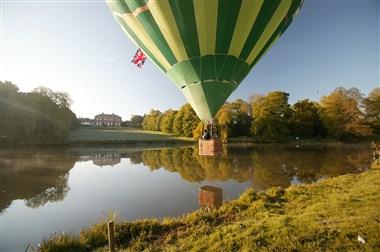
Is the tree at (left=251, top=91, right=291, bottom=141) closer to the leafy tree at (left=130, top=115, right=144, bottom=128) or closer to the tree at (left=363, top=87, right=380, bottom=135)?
the tree at (left=363, top=87, right=380, bottom=135)

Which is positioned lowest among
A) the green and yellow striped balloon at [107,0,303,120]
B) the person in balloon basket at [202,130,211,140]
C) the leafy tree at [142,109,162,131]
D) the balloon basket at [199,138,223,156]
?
the balloon basket at [199,138,223,156]

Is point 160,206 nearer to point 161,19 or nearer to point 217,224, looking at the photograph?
point 217,224

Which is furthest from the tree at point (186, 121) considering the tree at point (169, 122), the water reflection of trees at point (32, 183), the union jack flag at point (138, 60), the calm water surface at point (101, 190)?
the union jack flag at point (138, 60)

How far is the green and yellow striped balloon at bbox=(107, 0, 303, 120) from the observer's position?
4656mm

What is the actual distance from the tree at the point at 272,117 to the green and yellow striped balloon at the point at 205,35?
27436mm

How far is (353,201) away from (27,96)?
3263 cm

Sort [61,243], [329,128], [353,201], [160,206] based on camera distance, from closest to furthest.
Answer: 1. [61,243]
2. [353,201]
3. [160,206]
4. [329,128]

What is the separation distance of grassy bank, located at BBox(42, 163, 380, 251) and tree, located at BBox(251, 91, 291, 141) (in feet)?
86.1

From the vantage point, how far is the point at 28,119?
26.1 m

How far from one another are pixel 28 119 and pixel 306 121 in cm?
3233

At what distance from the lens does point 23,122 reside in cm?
2600

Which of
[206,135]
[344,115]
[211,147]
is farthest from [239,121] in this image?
[211,147]

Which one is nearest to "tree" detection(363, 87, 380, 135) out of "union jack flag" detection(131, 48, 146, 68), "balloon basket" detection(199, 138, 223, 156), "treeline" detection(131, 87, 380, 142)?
"treeline" detection(131, 87, 380, 142)

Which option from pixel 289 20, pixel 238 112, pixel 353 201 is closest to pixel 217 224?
pixel 353 201
